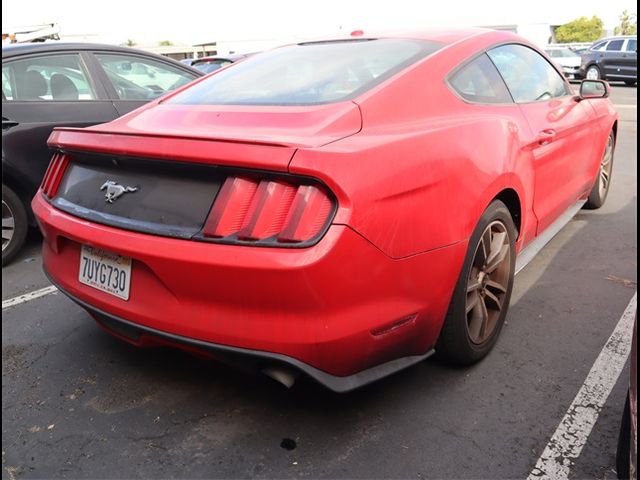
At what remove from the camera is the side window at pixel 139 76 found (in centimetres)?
476

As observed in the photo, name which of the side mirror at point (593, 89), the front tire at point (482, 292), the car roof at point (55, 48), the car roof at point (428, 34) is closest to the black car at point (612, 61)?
the side mirror at point (593, 89)

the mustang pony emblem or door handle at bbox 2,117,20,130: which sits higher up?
the mustang pony emblem

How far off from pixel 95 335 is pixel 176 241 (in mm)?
1358

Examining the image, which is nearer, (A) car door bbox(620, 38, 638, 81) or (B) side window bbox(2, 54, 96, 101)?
(B) side window bbox(2, 54, 96, 101)

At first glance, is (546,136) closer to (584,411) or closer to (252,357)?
(584,411)

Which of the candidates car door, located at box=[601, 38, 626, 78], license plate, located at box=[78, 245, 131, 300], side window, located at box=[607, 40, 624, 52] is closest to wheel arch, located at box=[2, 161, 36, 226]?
license plate, located at box=[78, 245, 131, 300]

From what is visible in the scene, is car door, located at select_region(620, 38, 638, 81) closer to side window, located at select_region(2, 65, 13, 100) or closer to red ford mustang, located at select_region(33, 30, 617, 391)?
red ford mustang, located at select_region(33, 30, 617, 391)

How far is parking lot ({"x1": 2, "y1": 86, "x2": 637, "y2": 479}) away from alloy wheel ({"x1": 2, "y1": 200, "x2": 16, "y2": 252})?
119 cm

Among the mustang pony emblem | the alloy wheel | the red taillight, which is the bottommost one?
the alloy wheel

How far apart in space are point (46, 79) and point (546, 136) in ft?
11.8

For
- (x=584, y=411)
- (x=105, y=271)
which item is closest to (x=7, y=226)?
(x=105, y=271)

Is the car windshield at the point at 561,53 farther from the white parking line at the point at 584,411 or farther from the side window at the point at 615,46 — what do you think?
the white parking line at the point at 584,411

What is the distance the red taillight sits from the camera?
1801mm

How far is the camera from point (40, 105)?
4227mm
